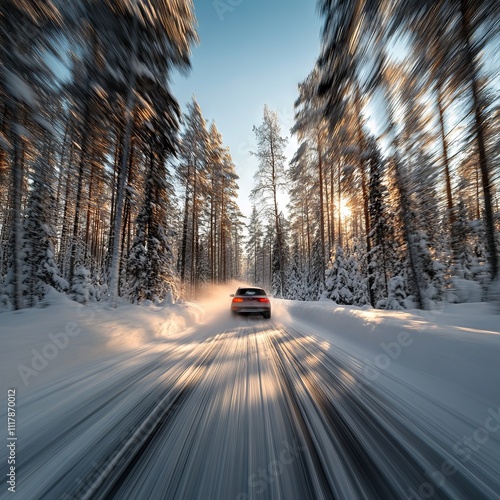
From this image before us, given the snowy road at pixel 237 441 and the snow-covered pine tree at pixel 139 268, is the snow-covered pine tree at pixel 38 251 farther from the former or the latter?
the snowy road at pixel 237 441

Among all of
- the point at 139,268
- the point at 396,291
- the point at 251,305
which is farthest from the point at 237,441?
the point at 396,291

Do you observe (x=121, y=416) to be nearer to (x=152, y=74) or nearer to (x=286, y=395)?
(x=286, y=395)

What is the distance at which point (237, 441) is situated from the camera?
1.81m

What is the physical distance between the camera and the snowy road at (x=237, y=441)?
1.39 meters

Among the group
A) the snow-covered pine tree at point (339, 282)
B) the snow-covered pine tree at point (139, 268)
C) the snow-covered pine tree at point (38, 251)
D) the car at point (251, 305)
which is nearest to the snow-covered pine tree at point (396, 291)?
the snow-covered pine tree at point (339, 282)

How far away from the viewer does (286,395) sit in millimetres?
2621

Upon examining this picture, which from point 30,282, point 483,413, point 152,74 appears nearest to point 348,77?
point 152,74

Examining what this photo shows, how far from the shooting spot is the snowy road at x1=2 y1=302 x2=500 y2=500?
54.7 inches

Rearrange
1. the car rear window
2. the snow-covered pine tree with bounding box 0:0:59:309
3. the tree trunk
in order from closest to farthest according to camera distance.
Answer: the tree trunk, the snow-covered pine tree with bounding box 0:0:59:309, the car rear window

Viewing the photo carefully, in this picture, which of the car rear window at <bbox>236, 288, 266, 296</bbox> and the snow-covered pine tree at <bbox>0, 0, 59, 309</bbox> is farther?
the car rear window at <bbox>236, 288, 266, 296</bbox>

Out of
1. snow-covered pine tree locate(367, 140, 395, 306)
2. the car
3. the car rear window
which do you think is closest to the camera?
the car

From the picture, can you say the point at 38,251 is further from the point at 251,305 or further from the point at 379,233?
the point at 379,233

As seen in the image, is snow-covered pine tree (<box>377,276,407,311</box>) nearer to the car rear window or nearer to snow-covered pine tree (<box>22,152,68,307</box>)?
the car rear window

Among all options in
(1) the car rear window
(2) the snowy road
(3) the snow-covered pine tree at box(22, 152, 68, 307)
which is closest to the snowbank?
(2) the snowy road
